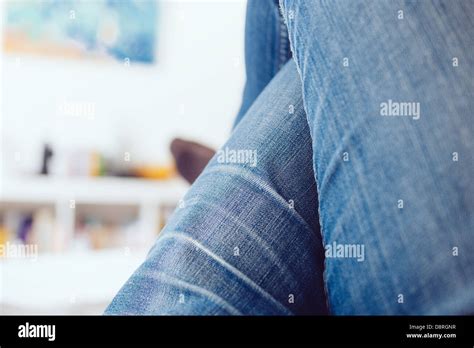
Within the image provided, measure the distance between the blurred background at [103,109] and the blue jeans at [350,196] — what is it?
1882 millimetres

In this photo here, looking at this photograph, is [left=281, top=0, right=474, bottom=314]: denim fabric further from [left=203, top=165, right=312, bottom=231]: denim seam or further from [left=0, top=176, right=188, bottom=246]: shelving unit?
[left=0, top=176, right=188, bottom=246]: shelving unit

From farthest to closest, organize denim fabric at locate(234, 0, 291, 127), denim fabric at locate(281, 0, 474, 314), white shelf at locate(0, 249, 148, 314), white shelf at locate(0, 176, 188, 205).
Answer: white shelf at locate(0, 176, 188, 205), white shelf at locate(0, 249, 148, 314), denim fabric at locate(234, 0, 291, 127), denim fabric at locate(281, 0, 474, 314)

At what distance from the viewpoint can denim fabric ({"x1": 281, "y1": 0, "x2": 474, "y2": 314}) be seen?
1.31 ft

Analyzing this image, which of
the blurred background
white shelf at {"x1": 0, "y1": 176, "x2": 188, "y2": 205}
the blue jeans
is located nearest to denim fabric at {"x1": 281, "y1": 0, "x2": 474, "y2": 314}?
the blue jeans

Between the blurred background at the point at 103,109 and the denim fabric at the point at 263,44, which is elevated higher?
the blurred background at the point at 103,109

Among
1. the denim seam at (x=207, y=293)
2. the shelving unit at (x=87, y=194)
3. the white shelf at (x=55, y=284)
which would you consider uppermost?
the shelving unit at (x=87, y=194)

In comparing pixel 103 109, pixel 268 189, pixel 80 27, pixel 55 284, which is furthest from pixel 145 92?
pixel 268 189

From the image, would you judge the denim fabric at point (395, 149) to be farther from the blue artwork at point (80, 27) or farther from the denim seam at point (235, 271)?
the blue artwork at point (80, 27)

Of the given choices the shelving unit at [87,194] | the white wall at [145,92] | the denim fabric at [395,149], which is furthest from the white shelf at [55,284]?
the white wall at [145,92]

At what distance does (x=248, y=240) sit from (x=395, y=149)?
15 cm

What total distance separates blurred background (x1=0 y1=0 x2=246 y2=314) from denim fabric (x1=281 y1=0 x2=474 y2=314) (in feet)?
6.41

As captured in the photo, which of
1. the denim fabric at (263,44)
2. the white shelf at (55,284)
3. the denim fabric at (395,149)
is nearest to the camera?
the denim fabric at (395,149)

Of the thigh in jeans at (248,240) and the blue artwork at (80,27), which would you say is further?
the blue artwork at (80,27)

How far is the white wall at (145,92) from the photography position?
264cm
